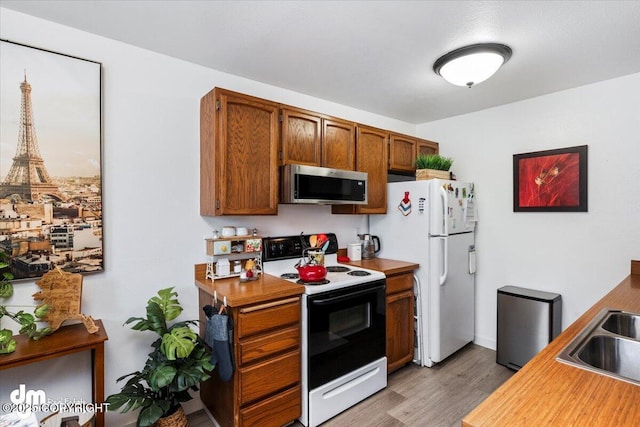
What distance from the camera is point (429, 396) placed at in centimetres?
241

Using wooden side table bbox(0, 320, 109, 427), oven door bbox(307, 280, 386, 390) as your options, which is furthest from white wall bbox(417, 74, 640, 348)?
wooden side table bbox(0, 320, 109, 427)

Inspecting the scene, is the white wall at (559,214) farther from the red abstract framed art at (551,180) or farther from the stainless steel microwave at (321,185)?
the stainless steel microwave at (321,185)

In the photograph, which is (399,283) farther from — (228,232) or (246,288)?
(228,232)

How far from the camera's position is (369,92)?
2.84 m

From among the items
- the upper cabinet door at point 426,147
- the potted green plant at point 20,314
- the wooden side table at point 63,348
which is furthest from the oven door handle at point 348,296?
the upper cabinet door at point 426,147

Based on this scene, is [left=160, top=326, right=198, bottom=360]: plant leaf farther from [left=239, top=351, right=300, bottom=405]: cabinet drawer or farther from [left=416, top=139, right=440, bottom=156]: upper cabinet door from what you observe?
[left=416, top=139, right=440, bottom=156]: upper cabinet door

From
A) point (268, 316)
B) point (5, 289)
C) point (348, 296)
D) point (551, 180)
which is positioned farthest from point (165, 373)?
point (551, 180)

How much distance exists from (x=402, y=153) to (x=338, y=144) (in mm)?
892

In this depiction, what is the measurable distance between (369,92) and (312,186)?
1086mm

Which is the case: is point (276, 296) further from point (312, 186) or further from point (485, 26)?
point (485, 26)

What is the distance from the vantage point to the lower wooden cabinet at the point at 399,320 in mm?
2635

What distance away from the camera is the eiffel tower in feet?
5.48

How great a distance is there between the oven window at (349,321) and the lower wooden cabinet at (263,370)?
0.27 m

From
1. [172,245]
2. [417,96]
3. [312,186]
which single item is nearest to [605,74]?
[417,96]
